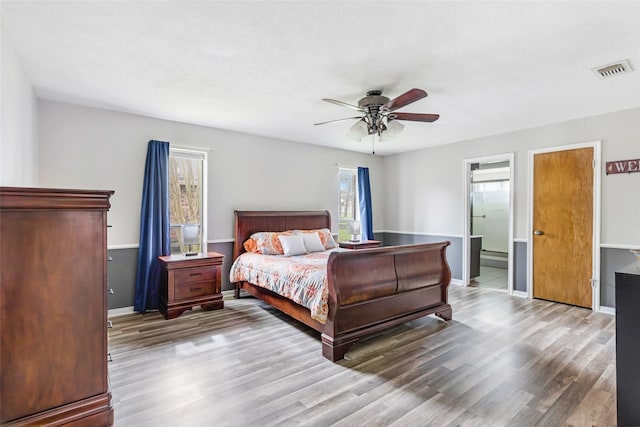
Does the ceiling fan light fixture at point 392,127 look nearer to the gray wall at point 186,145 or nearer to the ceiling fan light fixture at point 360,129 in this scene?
the ceiling fan light fixture at point 360,129

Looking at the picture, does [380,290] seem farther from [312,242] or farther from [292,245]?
[312,242]

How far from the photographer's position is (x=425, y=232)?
6184 mm

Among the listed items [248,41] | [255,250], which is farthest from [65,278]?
[255,250]

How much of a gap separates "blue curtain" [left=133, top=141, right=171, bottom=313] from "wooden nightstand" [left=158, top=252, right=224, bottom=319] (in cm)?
13

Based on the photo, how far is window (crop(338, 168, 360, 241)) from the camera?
6.36 meters

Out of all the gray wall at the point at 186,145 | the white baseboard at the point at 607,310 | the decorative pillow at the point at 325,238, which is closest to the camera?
the gray wall at the point at 186,145

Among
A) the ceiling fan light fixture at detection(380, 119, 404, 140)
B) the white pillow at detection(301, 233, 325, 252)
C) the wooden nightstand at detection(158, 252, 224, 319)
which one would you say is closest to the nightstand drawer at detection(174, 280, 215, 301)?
the wooden nightstand at detection(158, 252, 224, 319)

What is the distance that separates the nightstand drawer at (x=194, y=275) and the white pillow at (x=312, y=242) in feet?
4.47

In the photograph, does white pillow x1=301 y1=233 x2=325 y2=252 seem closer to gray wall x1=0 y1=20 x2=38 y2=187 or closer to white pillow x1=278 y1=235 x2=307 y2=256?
white pillow x1=278 y1=235 x2=307 y2=256

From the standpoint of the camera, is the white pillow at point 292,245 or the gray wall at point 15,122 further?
the white pillow at point 292,245

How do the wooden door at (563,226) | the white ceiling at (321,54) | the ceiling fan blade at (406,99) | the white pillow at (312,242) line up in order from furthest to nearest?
the white pillow at (312,242)
the wooden door at (563,226)
the ceiling fan blade at (406,99)
the white ceiling at (321,54)

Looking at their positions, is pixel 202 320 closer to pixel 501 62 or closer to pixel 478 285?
pixel 501 62

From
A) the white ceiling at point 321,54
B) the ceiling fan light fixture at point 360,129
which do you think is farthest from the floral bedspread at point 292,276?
the white ceiling at point 321,54

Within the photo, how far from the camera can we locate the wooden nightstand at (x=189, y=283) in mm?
3836
